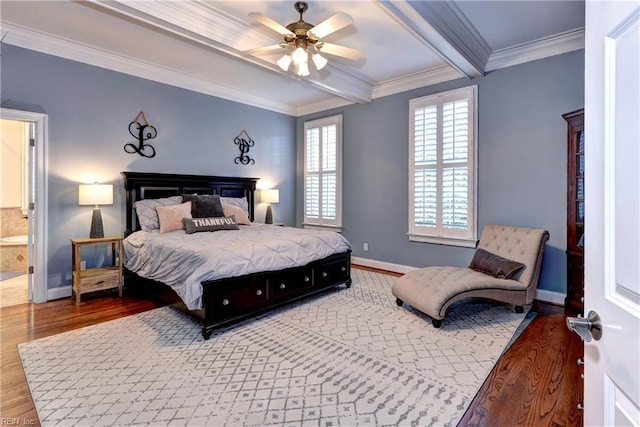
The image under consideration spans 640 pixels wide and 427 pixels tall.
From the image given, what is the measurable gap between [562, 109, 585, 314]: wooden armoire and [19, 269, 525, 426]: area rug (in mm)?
726

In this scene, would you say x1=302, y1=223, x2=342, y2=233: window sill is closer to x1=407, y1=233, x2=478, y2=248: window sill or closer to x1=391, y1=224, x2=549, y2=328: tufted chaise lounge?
x1=407, y1=233, x2=478, y2=248: window sill

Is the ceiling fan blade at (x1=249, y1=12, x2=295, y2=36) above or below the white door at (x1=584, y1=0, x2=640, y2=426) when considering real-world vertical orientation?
above

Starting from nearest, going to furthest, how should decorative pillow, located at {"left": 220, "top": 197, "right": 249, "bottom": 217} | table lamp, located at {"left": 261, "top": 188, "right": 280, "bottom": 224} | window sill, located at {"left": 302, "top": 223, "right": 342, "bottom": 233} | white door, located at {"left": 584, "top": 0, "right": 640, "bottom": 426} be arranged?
white door, located at {"left": 584, "top": 0, "right": 640, "bottom": 426}
decorative pillow, located at {"left": 220, "top": 197, "right": 249, "bottom": 217}
table lamp, located at {"left": 261, "top": 188, "right": 280, "bottom": 224}
window sill, located at {"left": 302, "top": 223, "right": 342, "bottom": 233}

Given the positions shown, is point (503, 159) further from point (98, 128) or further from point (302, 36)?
point (98, 128)

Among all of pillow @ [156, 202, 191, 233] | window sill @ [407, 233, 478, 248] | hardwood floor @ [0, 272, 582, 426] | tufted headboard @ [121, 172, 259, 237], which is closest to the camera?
hardwood floor @ [0, 272, 582, 426]

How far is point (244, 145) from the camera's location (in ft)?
18.5

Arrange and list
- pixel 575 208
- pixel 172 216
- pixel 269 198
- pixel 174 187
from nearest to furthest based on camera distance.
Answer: pixel 575 208
pixel 172 216
pixel 174 187
pixel 269 198

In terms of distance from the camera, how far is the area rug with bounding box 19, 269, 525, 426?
185 centimetres

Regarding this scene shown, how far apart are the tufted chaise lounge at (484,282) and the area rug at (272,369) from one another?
20 cm

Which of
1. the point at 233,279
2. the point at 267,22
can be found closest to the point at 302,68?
the point at 267,22

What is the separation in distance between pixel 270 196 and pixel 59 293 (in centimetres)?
319

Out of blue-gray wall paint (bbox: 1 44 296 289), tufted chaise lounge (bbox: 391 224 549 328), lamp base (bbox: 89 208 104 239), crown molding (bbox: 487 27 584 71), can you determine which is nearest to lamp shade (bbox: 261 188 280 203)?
blue-gray wall paint (bbox: 1 44 296 289)

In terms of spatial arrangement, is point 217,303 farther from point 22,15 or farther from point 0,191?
point 0,191

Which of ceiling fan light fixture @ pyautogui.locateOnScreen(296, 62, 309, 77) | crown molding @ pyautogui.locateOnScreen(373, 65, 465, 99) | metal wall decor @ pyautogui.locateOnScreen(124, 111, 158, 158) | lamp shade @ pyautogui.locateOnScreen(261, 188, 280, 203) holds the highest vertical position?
crown molding @ pyautogui.locateOnScreen(373, 65, 465, 99)
